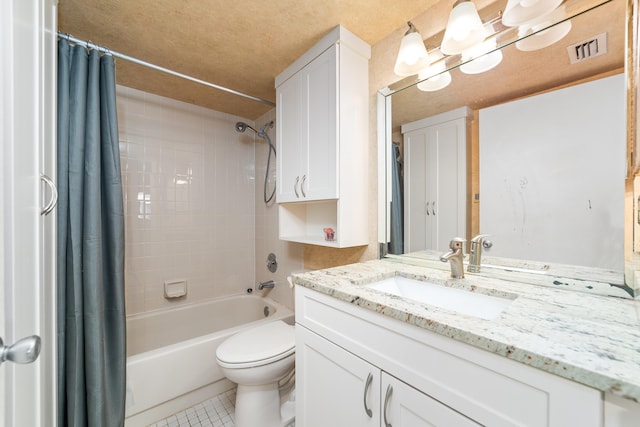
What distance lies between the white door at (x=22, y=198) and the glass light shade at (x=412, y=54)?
128 cm

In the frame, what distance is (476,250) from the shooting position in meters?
1.03

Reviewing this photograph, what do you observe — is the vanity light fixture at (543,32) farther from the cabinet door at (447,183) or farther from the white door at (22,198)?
the white door at (22,198)

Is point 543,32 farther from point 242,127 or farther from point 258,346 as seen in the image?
point 242,127

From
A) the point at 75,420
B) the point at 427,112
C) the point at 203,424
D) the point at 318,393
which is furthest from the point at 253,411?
the point at 427,112

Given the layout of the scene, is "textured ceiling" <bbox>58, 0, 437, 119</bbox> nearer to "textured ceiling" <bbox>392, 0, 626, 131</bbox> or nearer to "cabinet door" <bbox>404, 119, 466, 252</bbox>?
Answer: "textured ceiling" <bbox>392, 0, 626, 131</bbox>

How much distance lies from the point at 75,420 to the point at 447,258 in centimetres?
177

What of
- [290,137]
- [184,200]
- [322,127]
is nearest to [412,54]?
[322,127]

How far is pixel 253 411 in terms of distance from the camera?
1.30 metres

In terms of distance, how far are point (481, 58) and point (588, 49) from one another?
32 cm

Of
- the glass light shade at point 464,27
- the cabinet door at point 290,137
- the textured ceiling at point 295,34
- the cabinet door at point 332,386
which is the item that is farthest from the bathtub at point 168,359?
the glass light shade at point 464,27

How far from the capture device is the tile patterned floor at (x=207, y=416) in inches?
57.6

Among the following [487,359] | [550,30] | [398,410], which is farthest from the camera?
[550,30]

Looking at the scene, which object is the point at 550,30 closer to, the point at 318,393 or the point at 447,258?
the point at 447,258

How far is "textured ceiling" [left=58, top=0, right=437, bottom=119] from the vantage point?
116cm
